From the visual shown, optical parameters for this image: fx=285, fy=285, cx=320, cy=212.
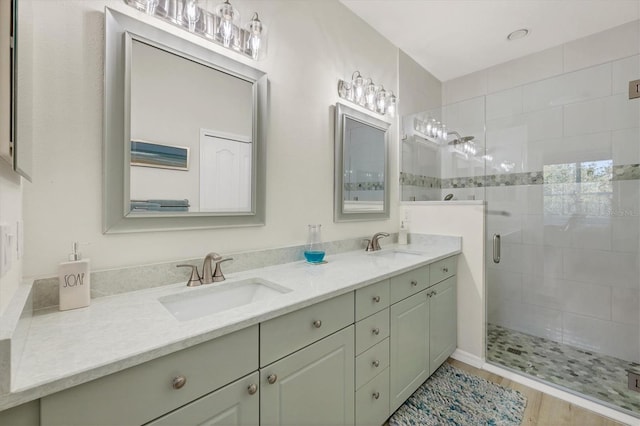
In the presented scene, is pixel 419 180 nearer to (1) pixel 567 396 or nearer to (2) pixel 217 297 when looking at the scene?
(1) pixel 567 396

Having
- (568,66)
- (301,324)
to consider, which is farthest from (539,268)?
(301,324)

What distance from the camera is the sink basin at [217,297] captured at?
43.7 inches

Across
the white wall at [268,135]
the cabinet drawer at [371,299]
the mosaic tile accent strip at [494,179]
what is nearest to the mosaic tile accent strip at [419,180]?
the mosaic tile accent strip at [494,179]

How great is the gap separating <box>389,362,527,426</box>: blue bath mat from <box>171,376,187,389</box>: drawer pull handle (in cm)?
A: 127

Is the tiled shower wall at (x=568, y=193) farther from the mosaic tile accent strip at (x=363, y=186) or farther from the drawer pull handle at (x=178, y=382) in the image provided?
the drawer pull handle at (x=178, y=382)

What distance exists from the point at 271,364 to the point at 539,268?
253cm

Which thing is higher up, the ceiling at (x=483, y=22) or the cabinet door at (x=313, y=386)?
the ceiling at (x=483, y=22)

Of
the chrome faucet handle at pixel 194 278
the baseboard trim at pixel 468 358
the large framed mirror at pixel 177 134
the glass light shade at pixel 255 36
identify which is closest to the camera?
the large framed mirror at pixel 177 134

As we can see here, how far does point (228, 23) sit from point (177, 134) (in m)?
0.60

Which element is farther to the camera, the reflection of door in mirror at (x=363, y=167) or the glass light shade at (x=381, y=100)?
the glass light shade at (x=381, y=100)

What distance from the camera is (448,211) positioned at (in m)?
2.29

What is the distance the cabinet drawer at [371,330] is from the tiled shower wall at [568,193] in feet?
4.16

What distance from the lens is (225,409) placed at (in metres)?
0.84

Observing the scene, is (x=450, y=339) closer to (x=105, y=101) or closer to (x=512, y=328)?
(x=512, y=328)
